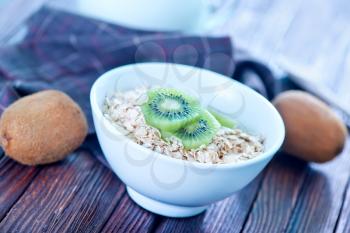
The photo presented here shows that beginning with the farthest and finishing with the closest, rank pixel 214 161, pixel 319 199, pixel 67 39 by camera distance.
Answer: pixel 67 39 < pixel 319 199 < pixel 214 161

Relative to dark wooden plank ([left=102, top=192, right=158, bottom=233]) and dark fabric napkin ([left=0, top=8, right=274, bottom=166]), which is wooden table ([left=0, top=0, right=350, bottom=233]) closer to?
dark wooden plank ([left=102, top=192, right=158, bottom=233])

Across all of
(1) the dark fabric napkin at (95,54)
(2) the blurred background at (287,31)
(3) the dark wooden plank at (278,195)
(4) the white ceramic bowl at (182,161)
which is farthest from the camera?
(2) the blurred background at (287,31)

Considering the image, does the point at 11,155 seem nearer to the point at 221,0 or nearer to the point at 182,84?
the point at 182,84

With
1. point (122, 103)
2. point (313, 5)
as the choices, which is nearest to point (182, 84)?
point (122, 103)

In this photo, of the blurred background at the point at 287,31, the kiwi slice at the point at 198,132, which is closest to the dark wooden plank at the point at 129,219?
the kiwi slice at the point at 198,132

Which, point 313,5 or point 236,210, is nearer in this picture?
point 236,210

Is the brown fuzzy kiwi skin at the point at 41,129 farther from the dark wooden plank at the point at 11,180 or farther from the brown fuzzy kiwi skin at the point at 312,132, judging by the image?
the brown fuzzy kiwi skin at the point at 312,132
